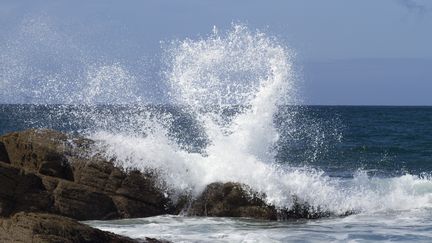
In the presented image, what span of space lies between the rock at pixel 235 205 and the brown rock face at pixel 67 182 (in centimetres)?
66

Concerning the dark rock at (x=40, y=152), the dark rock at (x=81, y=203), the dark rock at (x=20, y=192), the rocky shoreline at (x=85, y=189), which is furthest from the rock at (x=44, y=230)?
the dark rock at (x=40, y=152)

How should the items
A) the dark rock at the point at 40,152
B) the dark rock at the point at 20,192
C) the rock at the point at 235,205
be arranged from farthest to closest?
the dark rock at the point at 40,152, the rock at the point at 235,205, the dark rock at the point at 20,192

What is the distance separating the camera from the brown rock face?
1228 centimetres

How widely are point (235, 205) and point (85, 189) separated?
8.37ft

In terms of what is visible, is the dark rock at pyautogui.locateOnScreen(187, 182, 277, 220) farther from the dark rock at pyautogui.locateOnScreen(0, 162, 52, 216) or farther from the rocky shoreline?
the dark rock at pyautogui.locateOnScreen(0, 162, 52, 216)

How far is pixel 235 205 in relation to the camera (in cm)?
1324

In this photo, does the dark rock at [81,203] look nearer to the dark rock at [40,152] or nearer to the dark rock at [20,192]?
the dark rock at [20,192]

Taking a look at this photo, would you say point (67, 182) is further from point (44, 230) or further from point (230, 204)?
point (44, 230)

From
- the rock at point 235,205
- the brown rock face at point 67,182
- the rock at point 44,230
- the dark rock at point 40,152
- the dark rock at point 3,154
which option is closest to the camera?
the rock at point 44,230

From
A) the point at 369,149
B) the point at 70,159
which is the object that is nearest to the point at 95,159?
the point at 70,159

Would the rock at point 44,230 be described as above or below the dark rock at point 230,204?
below

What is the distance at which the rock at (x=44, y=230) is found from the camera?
8.35 m

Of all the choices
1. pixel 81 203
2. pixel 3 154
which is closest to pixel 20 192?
pixel 81 203

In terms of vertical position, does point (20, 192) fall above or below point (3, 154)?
below
